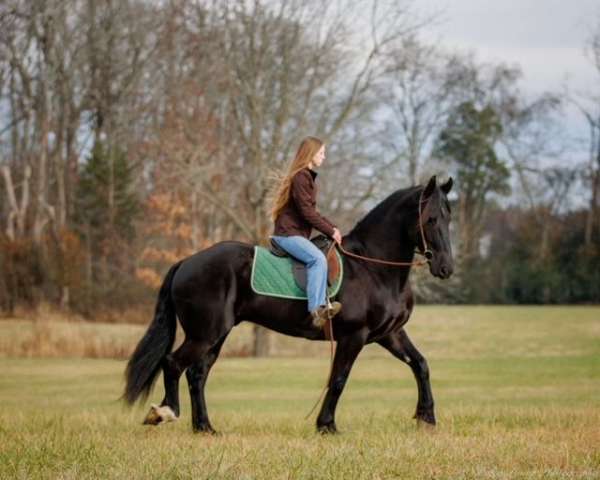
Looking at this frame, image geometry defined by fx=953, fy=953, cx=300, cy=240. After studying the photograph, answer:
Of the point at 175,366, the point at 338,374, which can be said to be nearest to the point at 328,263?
the point at 338,374

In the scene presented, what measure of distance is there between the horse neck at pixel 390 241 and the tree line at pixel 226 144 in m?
7.17

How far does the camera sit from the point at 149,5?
41844mm

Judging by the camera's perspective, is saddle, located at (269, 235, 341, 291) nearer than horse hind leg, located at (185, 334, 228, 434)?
Yes

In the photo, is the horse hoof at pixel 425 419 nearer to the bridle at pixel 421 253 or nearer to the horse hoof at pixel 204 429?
the bridle at pixel 421 253

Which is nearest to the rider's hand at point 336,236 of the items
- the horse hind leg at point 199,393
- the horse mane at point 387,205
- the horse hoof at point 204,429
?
the horse mane at point 387,205

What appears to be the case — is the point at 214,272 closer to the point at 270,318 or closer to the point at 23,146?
the point at 270,318

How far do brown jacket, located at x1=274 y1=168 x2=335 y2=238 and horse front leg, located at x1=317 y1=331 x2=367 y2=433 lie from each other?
3.44 feet

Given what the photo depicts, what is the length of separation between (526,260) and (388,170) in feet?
97.9

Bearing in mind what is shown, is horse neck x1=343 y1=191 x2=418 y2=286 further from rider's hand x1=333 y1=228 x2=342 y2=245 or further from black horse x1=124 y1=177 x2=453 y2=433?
rider's hand x1=333 y1=228 x2=342 y2=245

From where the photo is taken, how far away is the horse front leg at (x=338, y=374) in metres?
9.20

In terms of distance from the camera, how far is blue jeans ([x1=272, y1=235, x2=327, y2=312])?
29.6 ft

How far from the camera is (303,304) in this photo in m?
9.30

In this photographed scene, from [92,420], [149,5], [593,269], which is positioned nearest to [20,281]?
[149,5]

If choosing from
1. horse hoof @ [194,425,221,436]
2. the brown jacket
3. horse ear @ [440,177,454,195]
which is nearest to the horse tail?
horse hoof @ [194,425,221,436]
